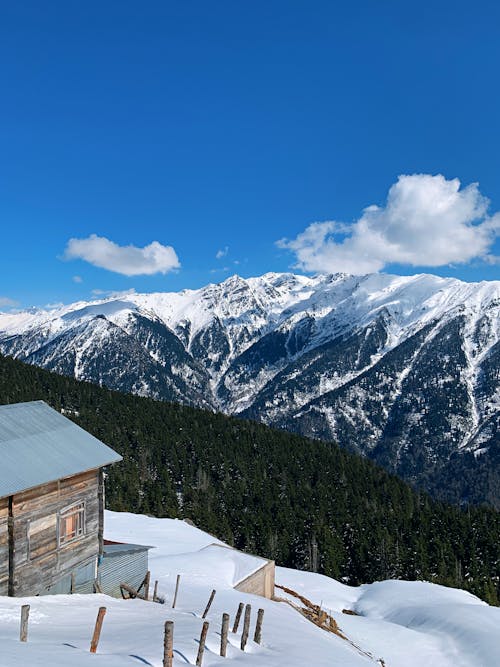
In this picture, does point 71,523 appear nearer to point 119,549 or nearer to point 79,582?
point 79,582

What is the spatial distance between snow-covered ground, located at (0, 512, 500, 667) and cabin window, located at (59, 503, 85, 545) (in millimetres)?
3017

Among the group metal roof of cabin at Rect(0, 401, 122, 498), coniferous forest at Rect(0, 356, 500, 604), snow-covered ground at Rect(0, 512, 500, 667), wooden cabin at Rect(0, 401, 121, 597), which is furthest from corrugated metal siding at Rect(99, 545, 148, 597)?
coniferous forest at Rect(0, 356, 500, 604)

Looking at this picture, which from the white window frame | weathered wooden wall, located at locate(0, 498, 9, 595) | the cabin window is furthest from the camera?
the cabin window

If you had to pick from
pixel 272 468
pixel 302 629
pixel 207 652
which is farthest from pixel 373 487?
pixel 207 652

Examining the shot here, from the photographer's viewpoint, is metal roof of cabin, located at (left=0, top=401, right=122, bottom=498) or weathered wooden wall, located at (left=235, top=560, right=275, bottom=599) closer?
metal roof of cabin, located at (left=0, top=401, right=122, bottom=498)

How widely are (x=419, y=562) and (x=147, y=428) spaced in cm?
9523

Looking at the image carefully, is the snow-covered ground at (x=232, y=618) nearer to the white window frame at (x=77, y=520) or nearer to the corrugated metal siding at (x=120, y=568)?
the corrugated metal siding at (x=120, y=568)

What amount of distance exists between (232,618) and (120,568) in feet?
22.1

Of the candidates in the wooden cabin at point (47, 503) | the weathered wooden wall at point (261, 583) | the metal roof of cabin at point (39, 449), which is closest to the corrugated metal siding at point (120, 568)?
the wooden cabin at point (47, 503)

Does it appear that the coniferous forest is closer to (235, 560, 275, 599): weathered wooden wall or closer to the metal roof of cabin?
(235, 560, 275, 599): weathered wooden wall

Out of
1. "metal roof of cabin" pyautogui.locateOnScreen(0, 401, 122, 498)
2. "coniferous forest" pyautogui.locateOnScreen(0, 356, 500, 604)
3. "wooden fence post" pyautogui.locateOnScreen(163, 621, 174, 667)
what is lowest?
"coniferous forest" pyautogui.locateOnScreen(0, 356, 500, 604)

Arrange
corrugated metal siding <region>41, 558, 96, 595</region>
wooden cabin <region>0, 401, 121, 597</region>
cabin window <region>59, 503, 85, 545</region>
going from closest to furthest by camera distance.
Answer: wooden cabin <region>0, 401, 121, 597</region>, corrugated metal siding <region>41, 558, 96, 595</region>, cabin window <region>59, 503, 85, 545</region>

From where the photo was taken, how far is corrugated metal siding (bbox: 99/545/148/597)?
2895 cm

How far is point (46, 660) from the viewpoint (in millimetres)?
14008
